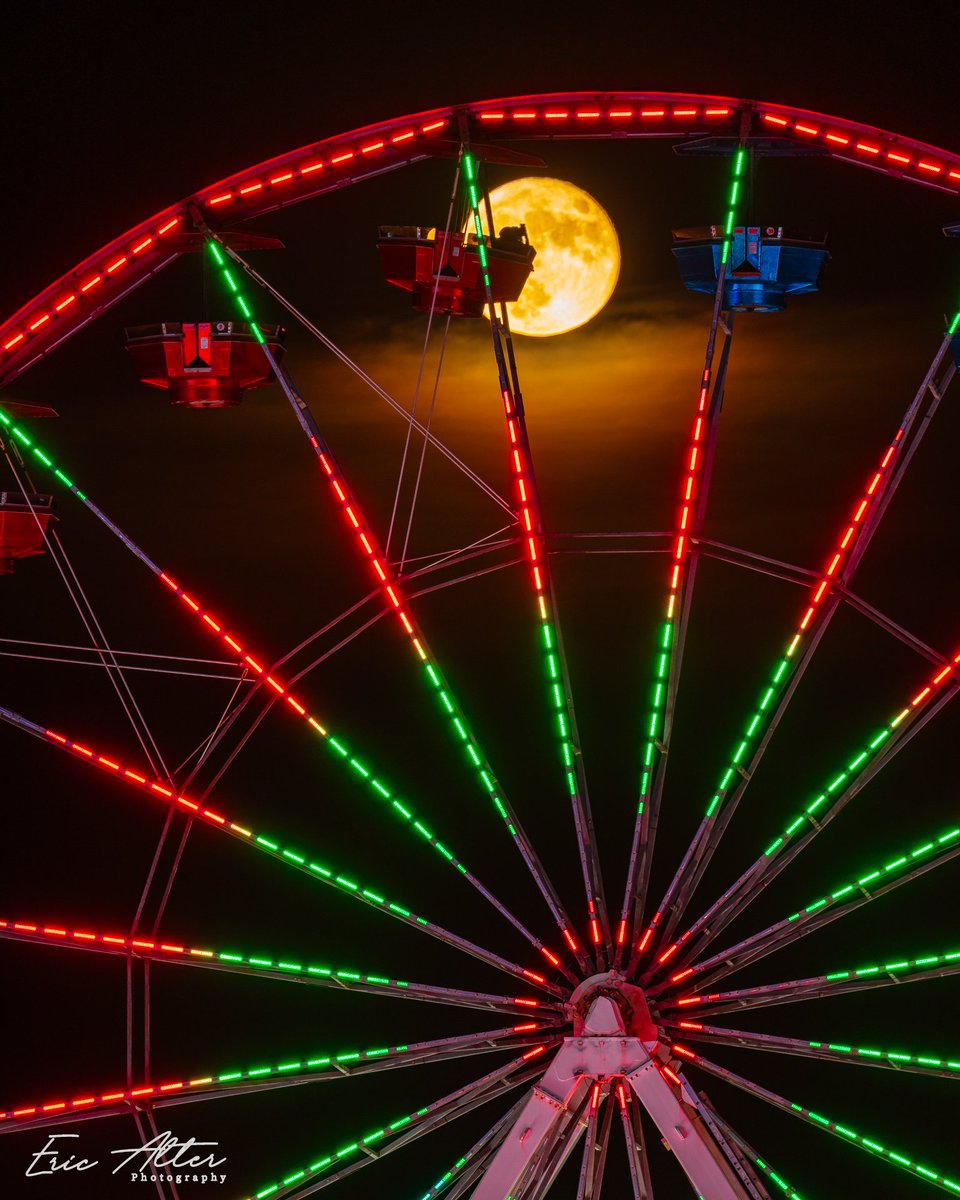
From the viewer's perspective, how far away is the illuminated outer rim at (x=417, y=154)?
8.70m

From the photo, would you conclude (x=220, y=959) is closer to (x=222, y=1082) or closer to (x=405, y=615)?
(x=222, y=1082)

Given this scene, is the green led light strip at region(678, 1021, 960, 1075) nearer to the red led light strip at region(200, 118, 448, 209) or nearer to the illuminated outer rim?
the illuminated outer rim

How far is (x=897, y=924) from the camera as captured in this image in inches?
540

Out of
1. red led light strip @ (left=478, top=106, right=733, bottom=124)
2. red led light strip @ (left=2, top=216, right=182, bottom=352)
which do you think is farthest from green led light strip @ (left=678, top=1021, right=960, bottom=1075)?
red led light strip @ (left=2, top=216, right=182, bottom=352)

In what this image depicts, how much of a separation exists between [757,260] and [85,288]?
3580 millimetres

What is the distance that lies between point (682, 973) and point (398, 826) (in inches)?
186

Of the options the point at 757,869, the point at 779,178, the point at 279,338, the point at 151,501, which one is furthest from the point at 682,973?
the point at 151,501

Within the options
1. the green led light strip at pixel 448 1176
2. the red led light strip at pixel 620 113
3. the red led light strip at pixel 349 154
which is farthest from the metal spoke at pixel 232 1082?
the red led light strip at pixel 620 113

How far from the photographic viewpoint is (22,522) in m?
10.6

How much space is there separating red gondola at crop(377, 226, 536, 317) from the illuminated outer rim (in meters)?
0.46

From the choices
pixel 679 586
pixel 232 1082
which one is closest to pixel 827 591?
pixel 679 586

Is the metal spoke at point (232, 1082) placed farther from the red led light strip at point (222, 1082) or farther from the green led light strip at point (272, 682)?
the green led light strip at point (272, 682)

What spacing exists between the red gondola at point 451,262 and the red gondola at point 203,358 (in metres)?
0.80

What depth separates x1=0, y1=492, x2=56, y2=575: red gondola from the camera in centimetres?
1056
